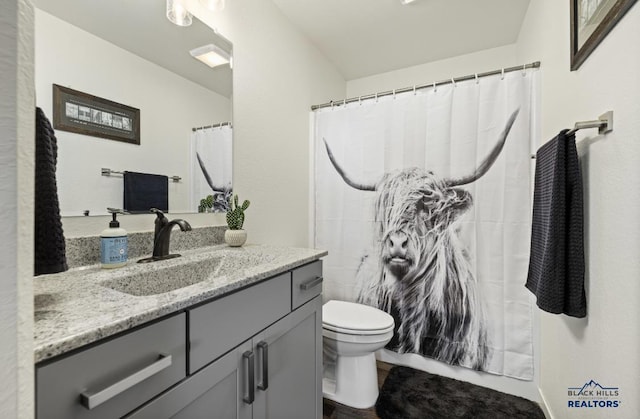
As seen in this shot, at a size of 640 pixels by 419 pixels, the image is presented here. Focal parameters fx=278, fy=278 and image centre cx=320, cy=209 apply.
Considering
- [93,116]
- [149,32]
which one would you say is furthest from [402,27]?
[93,116]

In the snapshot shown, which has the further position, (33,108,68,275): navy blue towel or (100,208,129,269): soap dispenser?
(100,208,129,269): soap dispenser

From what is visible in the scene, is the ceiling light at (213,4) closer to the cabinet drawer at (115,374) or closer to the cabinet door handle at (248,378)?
the cabinet drawer at (115,374)

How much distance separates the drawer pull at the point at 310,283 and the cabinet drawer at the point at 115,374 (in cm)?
53

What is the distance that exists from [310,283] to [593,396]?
3.36ft

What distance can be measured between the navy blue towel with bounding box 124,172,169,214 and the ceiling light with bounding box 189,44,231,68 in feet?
2.09

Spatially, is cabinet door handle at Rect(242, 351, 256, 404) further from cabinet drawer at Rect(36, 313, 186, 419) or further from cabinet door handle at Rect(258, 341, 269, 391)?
cabinet drawer at Rect(36, 313, 186, 419)

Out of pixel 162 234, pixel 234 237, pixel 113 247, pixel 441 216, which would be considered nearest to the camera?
pixel 113 247

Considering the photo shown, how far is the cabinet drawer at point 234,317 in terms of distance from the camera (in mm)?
690

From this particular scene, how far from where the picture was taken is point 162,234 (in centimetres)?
112

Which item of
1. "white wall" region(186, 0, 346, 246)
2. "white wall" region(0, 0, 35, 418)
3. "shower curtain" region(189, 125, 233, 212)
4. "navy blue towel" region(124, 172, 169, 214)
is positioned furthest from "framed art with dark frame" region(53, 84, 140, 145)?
"white wall" region(0, 0, 35, 418)

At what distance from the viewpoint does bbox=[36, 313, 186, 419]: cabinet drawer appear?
453 millimetres

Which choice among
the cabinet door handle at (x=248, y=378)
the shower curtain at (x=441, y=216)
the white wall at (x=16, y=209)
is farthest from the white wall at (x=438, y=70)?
the white wall at (x=16, y=209)

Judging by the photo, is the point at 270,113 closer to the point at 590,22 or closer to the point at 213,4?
the point at 213,4

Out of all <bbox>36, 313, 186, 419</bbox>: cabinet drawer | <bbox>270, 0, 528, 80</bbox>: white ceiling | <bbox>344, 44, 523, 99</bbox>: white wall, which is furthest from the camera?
<bbox>344, 44, 523, 99</bbox>: white wall
